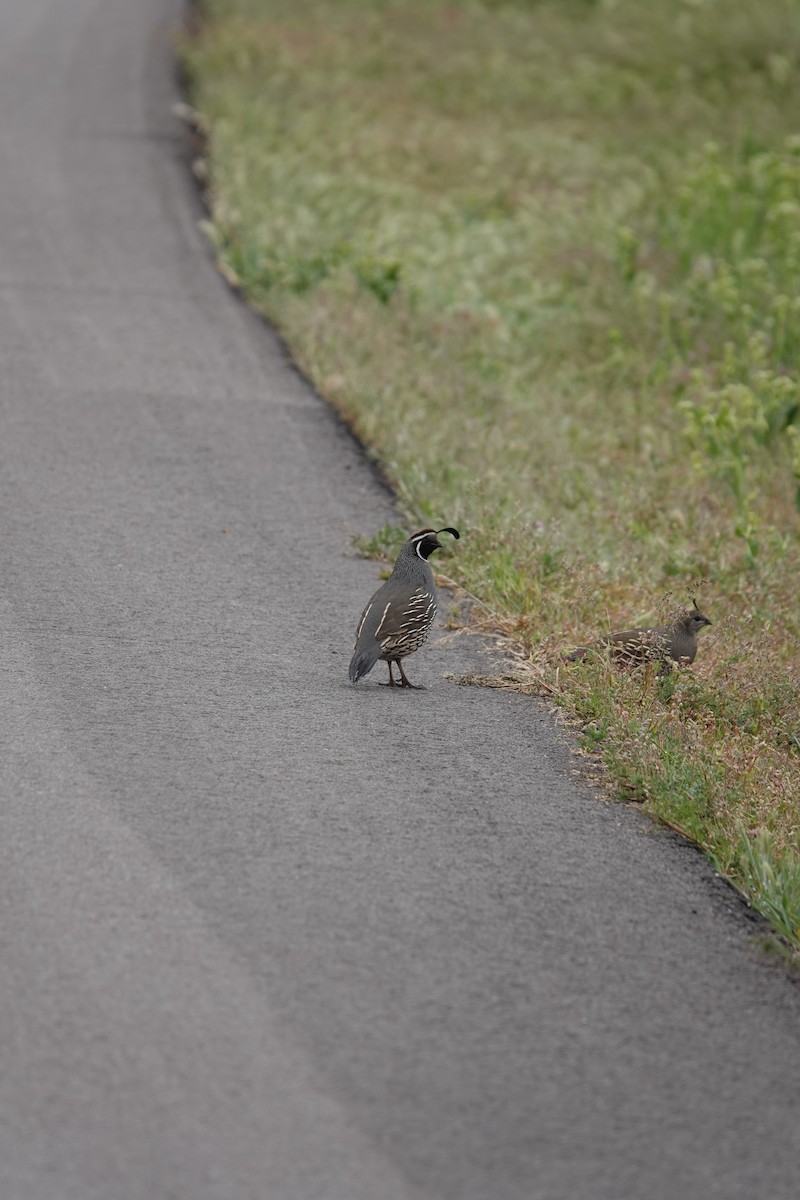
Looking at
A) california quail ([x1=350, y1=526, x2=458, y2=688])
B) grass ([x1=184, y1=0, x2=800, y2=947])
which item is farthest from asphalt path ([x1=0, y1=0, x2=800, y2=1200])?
grass ([x1=184, y1=0, x2=800, y2=947])

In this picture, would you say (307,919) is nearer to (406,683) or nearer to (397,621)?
(397,621)

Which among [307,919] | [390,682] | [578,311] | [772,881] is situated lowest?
[578,311]

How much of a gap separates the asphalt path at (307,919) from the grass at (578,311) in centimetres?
52

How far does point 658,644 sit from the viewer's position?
7754 mm

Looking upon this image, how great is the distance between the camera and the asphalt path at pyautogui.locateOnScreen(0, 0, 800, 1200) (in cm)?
434

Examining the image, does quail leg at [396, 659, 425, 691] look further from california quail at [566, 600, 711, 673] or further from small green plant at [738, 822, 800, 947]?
small green plant at [738, 822, 800, 947]

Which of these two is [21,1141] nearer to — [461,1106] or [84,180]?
[461,1106]

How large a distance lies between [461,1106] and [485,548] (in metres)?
4.97

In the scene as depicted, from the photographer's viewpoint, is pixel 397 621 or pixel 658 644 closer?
pixel 397 621

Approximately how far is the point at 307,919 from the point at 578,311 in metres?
11.1

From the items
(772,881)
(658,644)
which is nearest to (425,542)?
(658,644)

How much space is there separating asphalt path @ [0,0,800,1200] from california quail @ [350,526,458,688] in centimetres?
20

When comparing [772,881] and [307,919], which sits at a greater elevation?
[772,881]

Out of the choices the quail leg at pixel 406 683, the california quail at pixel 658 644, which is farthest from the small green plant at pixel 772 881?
the quail leg at pixel 406 683
